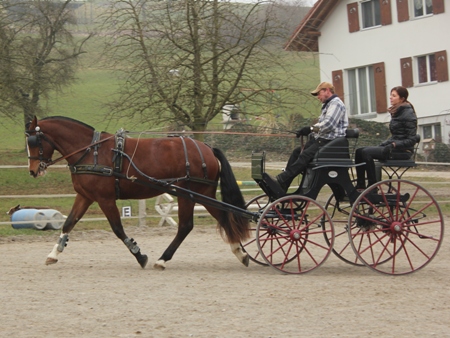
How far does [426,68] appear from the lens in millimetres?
28344

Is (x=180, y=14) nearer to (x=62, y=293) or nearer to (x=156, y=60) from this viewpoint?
(x=156, y=60)

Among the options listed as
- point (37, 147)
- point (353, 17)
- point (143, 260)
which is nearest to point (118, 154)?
point (37, 147)

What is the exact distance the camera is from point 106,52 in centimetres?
1773

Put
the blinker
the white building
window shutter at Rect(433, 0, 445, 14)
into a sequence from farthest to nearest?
1. the white building
2. window shutter at Rect(433, 0, 445, 14)
3. the blinker

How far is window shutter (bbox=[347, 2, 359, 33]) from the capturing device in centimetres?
2991

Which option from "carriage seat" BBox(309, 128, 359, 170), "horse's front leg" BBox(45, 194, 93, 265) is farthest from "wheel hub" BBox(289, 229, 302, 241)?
"horse's front leg" BBox(45, 194, 93, 265)

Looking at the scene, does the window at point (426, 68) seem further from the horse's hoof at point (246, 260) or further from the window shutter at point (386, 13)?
the horse's hoof at point (246, 260)

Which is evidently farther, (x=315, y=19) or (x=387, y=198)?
(x=315, y=19)

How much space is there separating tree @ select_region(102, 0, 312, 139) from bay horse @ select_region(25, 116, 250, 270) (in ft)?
23.7

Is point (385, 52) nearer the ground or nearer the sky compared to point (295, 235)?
nearer the sky

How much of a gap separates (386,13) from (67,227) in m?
21.8

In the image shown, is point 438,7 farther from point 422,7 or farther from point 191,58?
point 191,58

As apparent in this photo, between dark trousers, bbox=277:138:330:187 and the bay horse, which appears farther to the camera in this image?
the bay horse

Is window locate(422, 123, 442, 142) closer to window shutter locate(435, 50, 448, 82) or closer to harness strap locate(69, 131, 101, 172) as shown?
window shutter locate(435, 50, 448, 82)
